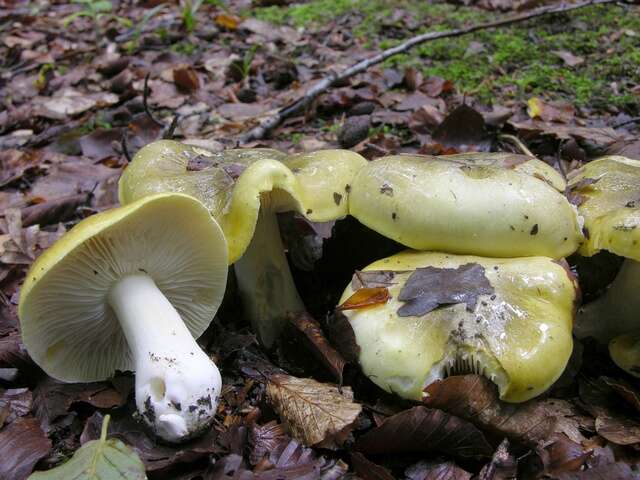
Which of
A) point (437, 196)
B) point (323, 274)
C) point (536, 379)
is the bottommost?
point (323, 274)

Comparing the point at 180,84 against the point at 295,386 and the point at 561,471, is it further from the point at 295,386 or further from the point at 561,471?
the point at 561,471

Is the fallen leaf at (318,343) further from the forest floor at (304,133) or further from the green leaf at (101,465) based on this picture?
the green leaf at (101,465)

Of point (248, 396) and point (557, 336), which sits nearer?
point (557, 336)

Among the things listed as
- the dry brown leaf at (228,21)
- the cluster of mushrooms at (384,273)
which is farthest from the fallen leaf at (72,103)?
the cluster of mushrooms at (384,273)

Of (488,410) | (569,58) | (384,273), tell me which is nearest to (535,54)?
(569,58)

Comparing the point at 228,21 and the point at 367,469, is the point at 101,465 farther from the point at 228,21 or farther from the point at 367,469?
the point at 228,21

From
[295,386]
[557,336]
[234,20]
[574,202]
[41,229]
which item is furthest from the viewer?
[234,20]

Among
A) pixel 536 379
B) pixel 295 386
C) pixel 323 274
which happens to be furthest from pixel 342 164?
pixel 536 379
